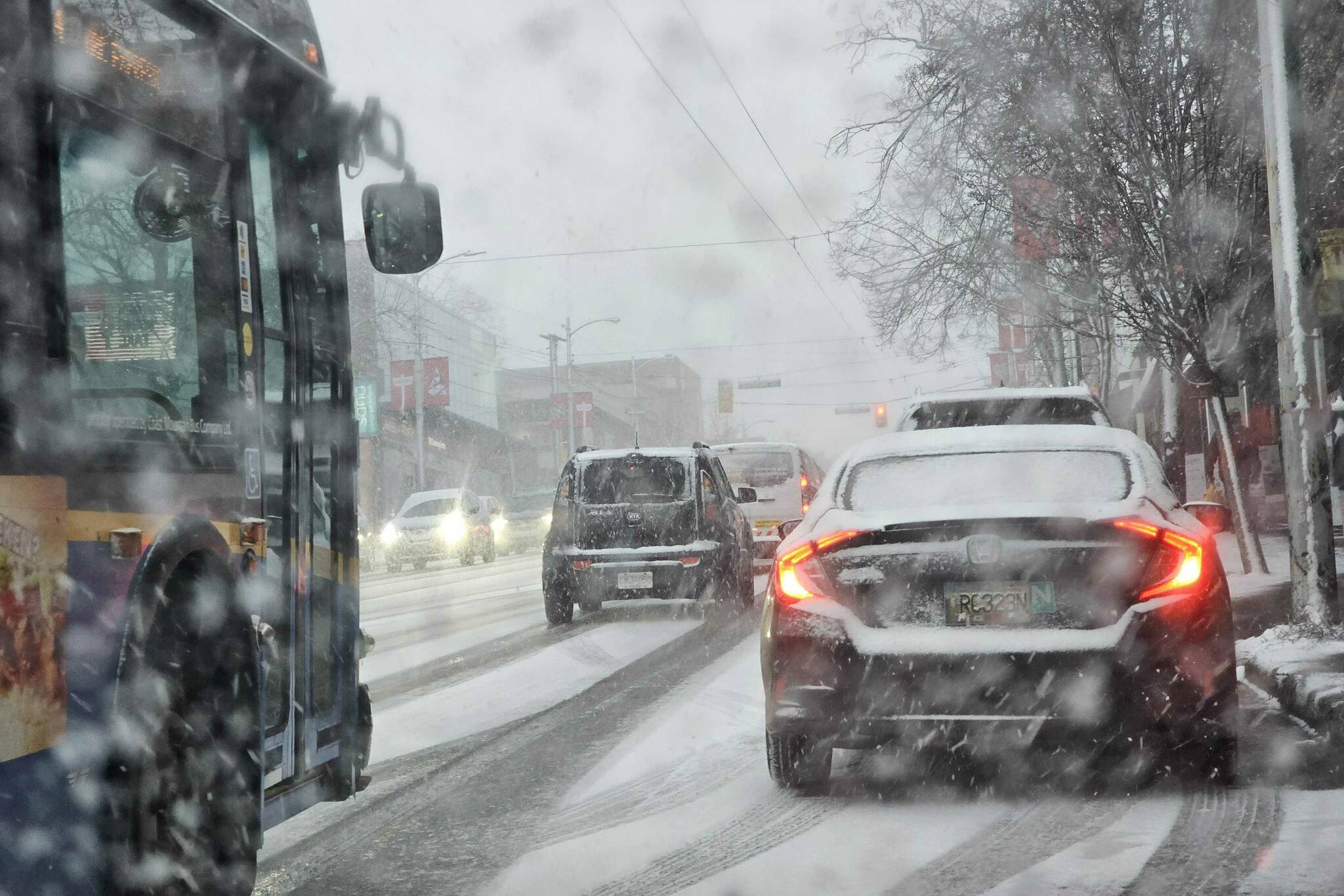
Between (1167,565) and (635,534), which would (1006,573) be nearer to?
(1167,565)

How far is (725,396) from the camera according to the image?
178 feet

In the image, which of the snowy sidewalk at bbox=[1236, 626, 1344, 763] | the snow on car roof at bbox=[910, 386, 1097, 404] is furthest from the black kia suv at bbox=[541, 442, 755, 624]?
the snowy sidewalk at bbox=[1236, 626, 1344, 763]

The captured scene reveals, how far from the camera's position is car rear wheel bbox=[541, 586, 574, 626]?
13.8 m

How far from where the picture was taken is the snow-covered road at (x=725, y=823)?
4.50 m

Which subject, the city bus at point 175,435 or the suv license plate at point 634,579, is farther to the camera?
the suv license plate at point 634,579

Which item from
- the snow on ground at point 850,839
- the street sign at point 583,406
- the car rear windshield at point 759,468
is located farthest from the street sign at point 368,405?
the snow on ground at point 850,839

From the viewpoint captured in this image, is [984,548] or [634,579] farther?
[634,579]

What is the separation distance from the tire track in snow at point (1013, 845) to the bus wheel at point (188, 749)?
6.50 ft

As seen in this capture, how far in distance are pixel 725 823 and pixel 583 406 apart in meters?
56.3

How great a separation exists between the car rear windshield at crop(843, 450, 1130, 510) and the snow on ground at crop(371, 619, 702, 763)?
9.17 feet

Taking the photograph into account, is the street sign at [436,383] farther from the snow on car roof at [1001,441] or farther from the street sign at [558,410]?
the snow on car roof at [1001,441]

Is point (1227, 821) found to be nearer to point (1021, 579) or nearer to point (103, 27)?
point (1021, 579)

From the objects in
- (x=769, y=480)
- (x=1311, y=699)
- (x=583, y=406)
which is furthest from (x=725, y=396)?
(x=1311, y=699)

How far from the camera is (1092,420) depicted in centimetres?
1157
